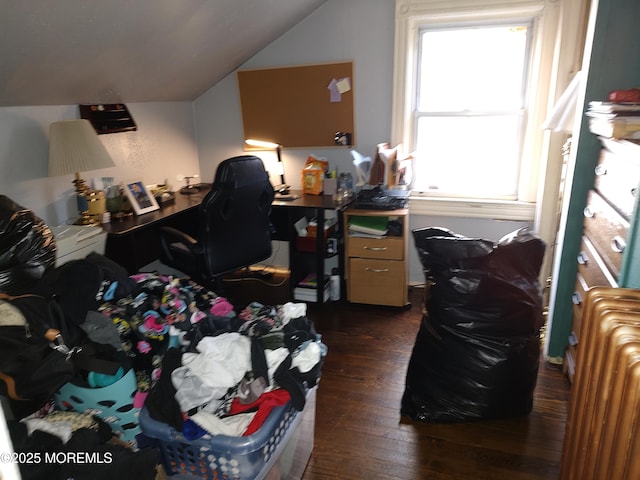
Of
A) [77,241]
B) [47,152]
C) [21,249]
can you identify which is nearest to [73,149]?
[47,152]

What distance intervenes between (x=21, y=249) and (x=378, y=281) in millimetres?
2047

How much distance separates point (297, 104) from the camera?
3.42 metres

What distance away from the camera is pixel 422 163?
11.3 feet

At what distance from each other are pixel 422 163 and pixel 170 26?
1975mm

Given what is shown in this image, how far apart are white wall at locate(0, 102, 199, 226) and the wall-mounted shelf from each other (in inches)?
2.2

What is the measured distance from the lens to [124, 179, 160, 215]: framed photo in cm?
277

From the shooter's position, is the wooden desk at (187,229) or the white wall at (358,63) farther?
the white wall at (358,63)

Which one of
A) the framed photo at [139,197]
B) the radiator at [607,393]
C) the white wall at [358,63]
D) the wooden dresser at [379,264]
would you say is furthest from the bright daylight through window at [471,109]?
the radiator at [607,393]

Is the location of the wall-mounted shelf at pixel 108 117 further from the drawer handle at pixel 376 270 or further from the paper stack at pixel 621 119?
the paper stack at pixel 621 119

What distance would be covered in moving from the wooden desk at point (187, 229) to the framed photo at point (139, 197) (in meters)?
0.04

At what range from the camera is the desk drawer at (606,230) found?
5.42 feet

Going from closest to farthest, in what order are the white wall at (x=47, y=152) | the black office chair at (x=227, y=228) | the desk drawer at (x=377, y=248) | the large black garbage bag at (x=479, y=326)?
the large black garbage bag at (x=479, y=326)
the white wall at (x=47, y=152)
the black office chair at (x=227, y=228)
the desk drawer at (x=377, y=248)

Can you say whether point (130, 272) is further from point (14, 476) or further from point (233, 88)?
point (14, 476)

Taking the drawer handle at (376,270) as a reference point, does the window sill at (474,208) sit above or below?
above
